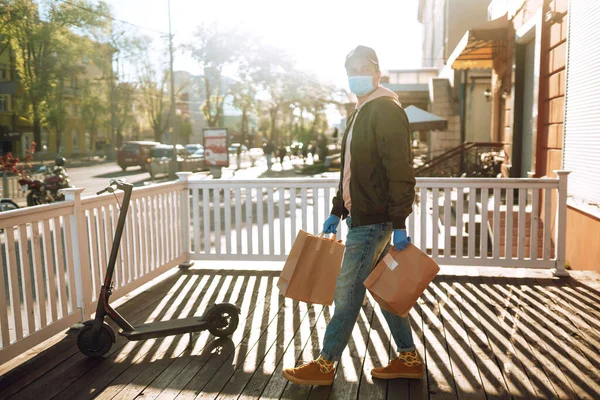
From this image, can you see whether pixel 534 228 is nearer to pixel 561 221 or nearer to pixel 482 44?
pixel 561 221

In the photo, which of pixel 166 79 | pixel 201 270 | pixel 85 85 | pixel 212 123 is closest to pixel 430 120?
pixel 85 85

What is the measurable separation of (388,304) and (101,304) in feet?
6.42

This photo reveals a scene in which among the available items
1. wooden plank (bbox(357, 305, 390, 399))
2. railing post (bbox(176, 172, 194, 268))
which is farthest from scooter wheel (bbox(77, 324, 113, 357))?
railing post (bbox(176, 172, 194, 268))

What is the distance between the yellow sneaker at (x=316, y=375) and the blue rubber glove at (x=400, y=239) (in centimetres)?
81

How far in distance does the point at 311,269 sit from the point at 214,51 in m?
37.0

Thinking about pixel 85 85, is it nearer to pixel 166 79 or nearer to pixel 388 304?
pixel 388 304

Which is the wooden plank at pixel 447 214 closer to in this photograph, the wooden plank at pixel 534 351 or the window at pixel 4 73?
the wooden plank at pixel 534 351

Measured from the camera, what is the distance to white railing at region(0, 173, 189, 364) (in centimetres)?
380

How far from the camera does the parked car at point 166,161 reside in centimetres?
2928

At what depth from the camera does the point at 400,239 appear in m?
3.13

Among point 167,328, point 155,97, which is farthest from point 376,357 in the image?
point 155,97

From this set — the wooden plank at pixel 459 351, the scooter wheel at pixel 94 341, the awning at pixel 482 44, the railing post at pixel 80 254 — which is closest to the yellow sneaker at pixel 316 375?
the wooden plank at pixel 459 351

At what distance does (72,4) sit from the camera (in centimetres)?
934

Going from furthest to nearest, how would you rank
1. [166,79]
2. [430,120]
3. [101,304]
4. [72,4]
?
1. [166,79]
2. [430,120]
3. [72,4]
4. [101,304]
